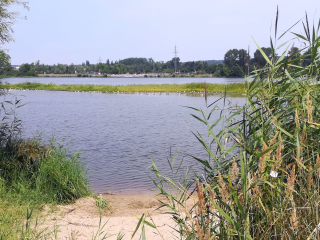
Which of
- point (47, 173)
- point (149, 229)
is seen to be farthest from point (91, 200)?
point (149, 229)

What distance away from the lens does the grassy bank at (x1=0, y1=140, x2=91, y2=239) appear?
5.74 meters

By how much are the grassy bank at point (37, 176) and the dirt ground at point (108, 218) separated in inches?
10.1

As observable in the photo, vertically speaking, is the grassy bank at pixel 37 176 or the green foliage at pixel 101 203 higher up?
the grassy bank at pixel 37 176

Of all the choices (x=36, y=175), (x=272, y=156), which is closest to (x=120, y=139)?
(x=36, y=175)

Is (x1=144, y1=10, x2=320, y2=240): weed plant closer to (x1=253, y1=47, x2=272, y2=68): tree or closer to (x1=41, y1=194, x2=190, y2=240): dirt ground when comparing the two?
(x1=253, y1=47, x2=272, y2=68): tree

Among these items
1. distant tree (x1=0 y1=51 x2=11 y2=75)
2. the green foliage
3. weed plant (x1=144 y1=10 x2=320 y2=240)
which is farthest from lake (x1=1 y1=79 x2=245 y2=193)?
weed plant (x1=144 y1=10 x2=320 y2=240)

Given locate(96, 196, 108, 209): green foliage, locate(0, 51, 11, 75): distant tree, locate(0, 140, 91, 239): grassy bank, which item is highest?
locate(0, 51, 11, 75): distant tree

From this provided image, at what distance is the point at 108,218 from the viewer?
5.94m

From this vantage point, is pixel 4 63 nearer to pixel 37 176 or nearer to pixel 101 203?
pixel 37 176

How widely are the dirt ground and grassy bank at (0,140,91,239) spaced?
26 cm

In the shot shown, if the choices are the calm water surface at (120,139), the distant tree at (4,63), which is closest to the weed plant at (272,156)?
the calm water surface at (120,139)

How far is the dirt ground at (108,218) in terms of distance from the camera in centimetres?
495

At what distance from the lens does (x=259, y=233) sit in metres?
2.54

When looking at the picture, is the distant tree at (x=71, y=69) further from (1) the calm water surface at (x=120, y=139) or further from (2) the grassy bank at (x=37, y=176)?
(2) the grassy bank at (x=37, y=176)
